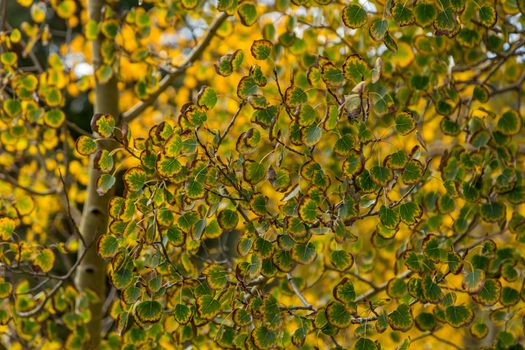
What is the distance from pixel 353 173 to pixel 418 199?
84 cm

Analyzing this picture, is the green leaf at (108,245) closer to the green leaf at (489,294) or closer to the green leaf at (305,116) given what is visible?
the green leaf at (305,116)

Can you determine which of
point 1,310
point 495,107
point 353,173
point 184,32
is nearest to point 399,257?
point 353,173

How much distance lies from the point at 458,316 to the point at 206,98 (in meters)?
0.79

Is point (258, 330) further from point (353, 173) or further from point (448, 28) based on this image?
point (448, 28)

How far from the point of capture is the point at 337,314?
1444 millimetres

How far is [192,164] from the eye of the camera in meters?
1.38

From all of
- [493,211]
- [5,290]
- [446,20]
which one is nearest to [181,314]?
[5,290]

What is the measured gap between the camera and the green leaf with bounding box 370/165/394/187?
1.37 m

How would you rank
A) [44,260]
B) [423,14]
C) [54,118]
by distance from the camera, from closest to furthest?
[423,14] → [44,260] → [54,118]

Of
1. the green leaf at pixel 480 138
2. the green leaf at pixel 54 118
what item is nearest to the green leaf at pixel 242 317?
the green leaf at pixel 480 138

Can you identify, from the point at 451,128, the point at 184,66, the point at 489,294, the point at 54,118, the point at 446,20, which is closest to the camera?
the point at 446,20

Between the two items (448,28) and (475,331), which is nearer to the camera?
(448,28)

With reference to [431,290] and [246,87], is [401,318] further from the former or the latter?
[246,87]

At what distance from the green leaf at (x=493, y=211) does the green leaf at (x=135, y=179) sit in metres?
1.00
